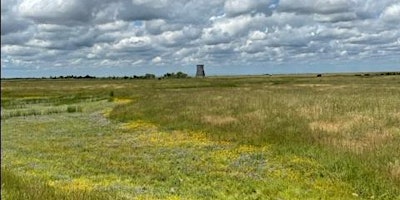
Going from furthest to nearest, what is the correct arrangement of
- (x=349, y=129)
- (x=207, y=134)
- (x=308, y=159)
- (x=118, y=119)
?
(x=118, y=119)
(x=207, y=134)
(x=349, y=129)
(x=308, y=159)

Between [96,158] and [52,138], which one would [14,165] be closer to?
[96,158]

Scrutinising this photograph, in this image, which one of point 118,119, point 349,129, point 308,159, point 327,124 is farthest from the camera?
point 118,119

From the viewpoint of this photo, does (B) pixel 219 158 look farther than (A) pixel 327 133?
No

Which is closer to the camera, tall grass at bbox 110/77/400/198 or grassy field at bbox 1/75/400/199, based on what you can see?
grassy field at bbox 1/75/400/199

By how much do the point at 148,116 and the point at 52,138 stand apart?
12792 millimetres

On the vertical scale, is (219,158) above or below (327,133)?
below

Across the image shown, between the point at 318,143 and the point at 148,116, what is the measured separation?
22973mm

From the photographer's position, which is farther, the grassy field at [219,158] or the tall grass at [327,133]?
the tall grass at [327,133]

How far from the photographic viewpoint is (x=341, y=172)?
15.5 meters

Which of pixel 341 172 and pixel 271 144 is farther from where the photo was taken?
pixel 271 144

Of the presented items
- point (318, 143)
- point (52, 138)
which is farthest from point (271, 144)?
point (52, 138)

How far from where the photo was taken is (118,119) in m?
41.3

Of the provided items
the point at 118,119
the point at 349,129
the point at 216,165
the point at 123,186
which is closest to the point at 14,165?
the point at 123,186

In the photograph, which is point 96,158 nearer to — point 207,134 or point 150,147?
point 150,147
